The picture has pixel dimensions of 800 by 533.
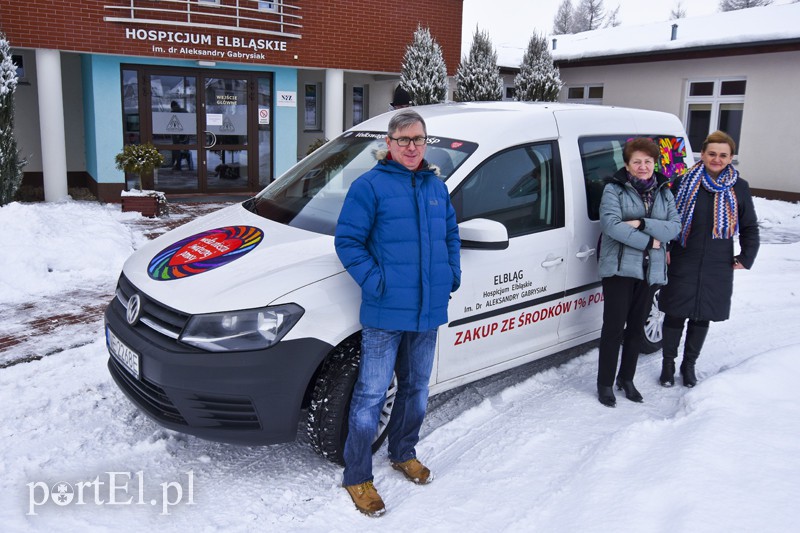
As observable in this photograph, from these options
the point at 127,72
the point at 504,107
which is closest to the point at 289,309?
the point at 504,107

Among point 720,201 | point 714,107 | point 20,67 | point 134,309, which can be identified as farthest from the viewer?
point 714,107

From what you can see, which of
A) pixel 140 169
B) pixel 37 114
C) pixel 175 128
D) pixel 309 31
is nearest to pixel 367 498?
pixel 140 169

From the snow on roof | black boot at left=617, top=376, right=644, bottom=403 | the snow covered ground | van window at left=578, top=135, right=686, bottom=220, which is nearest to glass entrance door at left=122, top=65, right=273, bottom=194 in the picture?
the snow on roof

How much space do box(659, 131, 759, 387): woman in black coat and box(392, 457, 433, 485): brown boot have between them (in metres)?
2.23

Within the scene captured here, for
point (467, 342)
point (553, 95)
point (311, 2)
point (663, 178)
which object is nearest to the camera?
point (467, 342)

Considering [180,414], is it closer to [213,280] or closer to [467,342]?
[213,280]

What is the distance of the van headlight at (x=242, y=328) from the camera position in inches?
127

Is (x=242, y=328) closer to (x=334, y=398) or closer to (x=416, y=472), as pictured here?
(x=334, y=398)

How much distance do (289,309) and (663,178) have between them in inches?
107

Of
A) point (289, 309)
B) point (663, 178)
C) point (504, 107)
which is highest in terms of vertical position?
point (504, 107)

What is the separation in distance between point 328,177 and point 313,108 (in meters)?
14.0

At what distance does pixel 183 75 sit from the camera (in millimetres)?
13461

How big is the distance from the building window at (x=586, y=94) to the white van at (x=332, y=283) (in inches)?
573

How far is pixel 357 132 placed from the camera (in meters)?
4.81
